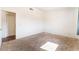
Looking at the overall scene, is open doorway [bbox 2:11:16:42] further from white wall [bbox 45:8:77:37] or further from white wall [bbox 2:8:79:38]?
white wall [bbox 45:8:77:37]

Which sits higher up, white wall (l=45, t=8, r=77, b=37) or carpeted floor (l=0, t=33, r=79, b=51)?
white wall (l=45, t=8, r=77, b=37)

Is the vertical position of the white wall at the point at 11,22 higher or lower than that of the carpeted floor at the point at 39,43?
higher

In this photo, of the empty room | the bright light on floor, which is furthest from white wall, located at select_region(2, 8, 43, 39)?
the bright light on floor

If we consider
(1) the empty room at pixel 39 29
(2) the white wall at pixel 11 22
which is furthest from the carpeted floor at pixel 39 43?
(2) the white wall at pixel 11 22

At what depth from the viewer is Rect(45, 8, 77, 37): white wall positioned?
99cm

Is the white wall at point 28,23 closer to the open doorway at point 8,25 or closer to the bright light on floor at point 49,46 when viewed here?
the open doorway at point 8,25

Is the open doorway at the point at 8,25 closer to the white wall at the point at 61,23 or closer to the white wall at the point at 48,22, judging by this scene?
the white wall at the point at 48,22

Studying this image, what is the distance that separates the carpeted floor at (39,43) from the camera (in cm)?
94

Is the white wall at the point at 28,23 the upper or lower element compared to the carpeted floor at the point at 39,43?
upper

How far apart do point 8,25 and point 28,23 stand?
21cm

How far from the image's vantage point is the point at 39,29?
3.31ft
